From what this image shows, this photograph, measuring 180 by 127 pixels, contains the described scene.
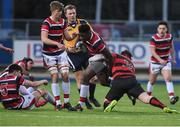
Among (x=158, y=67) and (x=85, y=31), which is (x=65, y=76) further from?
(x=158, y=67)

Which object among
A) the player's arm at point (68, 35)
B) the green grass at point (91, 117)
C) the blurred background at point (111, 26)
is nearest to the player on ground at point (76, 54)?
the player's arm at point (68, 35)

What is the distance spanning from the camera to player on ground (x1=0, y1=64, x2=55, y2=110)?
15.9 meters

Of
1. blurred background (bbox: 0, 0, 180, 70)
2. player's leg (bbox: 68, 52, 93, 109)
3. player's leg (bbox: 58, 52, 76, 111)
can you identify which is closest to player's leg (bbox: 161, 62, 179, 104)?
player's leg (bbox: 68, 52, 93, 109)

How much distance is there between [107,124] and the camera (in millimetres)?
13688

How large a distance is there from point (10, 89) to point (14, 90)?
0.08 meters

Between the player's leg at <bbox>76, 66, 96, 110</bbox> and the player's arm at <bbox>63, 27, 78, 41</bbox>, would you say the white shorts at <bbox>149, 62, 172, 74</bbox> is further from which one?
the player's leg at <bbox>76, 66, 96, 110</bbox>

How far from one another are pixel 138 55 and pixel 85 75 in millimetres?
15061

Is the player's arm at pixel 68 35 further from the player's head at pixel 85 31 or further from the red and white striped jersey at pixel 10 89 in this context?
the red and white striped jersey at pixel 10 89

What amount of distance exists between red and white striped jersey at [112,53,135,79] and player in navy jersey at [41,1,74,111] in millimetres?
1054

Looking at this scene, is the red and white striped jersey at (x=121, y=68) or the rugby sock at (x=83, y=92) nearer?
the red and white striped jersey at (x=121, y=68)

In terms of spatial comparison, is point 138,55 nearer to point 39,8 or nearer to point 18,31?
point 18,31

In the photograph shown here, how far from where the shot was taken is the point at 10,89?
52.3 feet

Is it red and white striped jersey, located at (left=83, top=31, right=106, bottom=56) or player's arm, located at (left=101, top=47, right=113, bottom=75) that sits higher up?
red and white striped jersey, located at (left=83, top=31, right=106, bottom=56)

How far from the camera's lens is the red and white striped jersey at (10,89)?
15.9 meters
